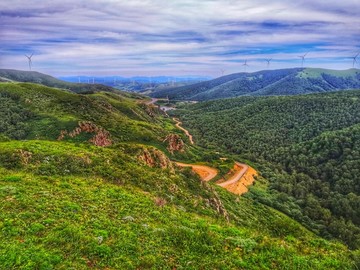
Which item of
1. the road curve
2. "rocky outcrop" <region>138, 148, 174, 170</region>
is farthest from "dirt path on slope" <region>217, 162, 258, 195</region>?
"rocky outcrop" <region>138, 148, 174, 170</region>

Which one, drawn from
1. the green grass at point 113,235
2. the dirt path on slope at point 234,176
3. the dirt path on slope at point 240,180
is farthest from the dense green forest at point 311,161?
the green grass at point 113,235

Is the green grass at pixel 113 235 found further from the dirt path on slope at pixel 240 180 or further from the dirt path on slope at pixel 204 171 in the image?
the dirt path on slope at pixel 204 171

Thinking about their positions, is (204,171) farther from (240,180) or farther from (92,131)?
(92,131)

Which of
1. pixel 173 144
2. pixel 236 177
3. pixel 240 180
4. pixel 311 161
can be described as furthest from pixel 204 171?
pixel 311 161

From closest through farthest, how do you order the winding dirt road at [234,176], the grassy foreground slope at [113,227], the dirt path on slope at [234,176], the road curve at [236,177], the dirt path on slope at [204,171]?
the grassy foreground slope at [113,227] < the winding dirt road at [234,176] < the dirt path on slope at [234,176] < the road curve at [236,177] < the dirt path on slope at [204,171]

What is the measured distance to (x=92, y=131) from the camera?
88.9m

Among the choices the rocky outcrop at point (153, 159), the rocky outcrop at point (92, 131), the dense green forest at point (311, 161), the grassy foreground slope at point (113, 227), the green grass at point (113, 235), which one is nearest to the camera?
the green grass at point (113, 235)

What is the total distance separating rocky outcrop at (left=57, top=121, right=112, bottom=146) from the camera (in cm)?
8538

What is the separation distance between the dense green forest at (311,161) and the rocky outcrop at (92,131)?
49146mm

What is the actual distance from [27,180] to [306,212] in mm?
82218

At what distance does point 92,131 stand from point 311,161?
326 ft

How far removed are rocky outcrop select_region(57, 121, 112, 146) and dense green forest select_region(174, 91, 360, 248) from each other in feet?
161

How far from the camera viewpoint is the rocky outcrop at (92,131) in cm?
8538

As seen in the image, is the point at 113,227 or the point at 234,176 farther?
the point at 234,176
